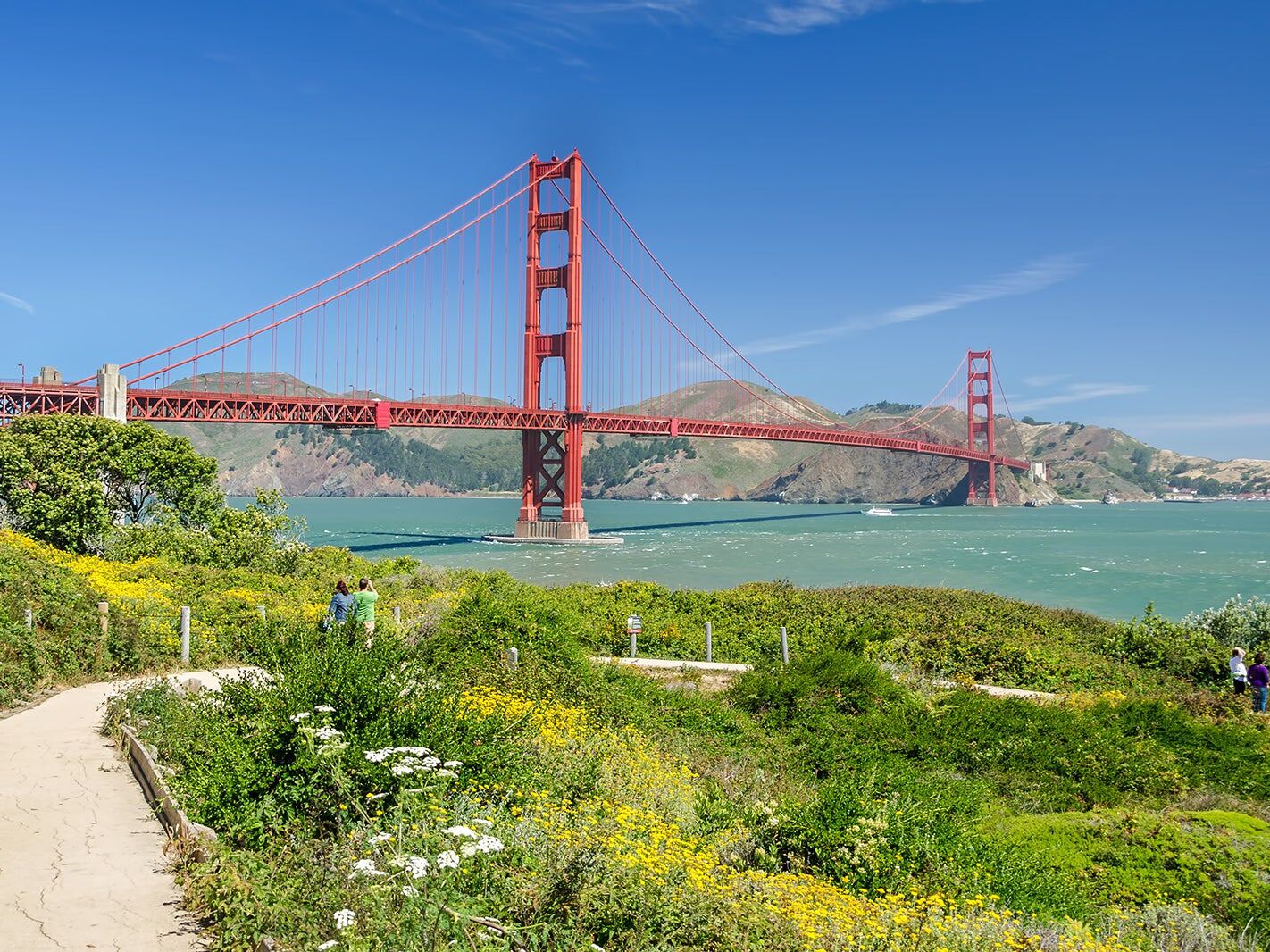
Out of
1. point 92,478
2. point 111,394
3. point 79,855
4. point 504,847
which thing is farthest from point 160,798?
point 111,394

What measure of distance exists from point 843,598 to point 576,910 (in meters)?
21.1

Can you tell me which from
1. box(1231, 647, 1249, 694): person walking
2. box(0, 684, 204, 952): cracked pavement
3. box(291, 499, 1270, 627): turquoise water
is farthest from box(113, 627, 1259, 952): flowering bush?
box(291, 499, 1270, 627): turquoise water

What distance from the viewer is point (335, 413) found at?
5500 centimetres

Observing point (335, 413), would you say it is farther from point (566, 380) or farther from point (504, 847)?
point (504, 847)

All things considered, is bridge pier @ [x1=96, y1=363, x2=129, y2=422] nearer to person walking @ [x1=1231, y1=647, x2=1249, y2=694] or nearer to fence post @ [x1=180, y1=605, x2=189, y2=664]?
fence post @ [x1=180, y1=605, x2=189, y2=664]

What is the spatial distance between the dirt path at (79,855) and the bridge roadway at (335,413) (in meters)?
38.1

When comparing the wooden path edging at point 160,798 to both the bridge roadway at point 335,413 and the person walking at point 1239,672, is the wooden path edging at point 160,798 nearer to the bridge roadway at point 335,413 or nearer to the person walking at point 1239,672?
the person walking at point 1239,672

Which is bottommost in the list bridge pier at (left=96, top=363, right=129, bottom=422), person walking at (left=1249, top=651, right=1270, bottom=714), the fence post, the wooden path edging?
person walking at (left=1249, top=651, right=1270, bottom=714)

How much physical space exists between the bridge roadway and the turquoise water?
8.25 meters

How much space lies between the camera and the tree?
94.0 ft

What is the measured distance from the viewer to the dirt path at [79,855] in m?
5.57

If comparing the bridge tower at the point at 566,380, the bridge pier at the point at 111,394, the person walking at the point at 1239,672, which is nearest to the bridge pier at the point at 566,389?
the bridge tower at the point at 566,380

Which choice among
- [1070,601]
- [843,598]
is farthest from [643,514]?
[843,598]

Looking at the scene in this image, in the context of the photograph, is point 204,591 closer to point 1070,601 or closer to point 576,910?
point 576,910
